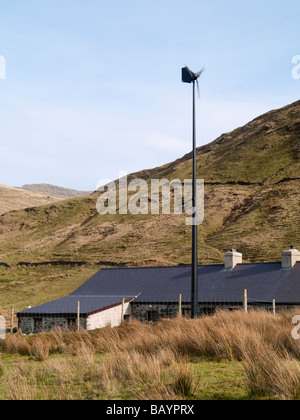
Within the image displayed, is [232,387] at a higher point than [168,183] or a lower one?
lower

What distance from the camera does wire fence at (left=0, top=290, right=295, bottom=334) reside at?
90.1 ft

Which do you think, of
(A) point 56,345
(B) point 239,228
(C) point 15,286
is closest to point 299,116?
(B) point 239,228

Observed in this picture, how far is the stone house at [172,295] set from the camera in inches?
1080

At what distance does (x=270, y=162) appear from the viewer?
110 m

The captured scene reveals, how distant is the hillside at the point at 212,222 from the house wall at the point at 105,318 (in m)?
32.7

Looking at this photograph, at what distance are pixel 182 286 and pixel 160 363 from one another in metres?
23.7

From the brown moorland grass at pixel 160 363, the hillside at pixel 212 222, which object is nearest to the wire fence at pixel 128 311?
the brown moorland grass at pixel 160 363

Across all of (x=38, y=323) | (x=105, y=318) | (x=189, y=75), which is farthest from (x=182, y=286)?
(x=189, y=75)

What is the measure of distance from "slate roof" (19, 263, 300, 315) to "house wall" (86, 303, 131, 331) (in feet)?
1.57

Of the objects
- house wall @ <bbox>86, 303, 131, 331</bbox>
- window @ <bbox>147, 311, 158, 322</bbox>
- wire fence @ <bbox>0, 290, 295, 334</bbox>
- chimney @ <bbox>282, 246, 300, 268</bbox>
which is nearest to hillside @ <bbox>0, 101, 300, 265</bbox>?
chimney @ <bbox>282, 246, 300, 268</bbox>
